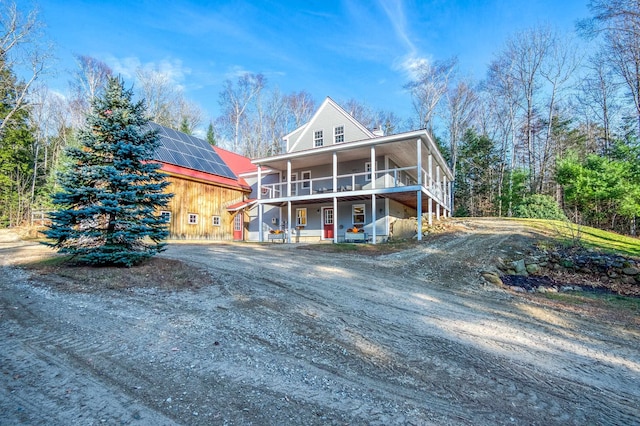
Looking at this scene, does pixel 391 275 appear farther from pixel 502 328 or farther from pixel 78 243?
pixel 78 243

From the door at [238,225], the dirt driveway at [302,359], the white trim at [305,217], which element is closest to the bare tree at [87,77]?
the door at [238,225]

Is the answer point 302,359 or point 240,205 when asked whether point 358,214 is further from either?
point 302,359

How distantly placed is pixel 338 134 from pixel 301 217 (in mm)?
6220

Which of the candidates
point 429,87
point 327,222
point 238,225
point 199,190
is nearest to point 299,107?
point 429,87

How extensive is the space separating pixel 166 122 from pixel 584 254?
37.9 metres

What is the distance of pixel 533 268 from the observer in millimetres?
9922

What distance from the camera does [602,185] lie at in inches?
800

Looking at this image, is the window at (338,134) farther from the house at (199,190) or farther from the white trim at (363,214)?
the house at (199,190)

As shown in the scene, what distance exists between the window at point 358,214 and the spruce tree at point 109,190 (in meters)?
12.7

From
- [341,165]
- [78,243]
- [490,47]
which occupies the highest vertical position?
[490,47]

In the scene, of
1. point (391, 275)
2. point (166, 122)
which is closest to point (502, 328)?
point (391, 275)

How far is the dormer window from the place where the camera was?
2047 cm

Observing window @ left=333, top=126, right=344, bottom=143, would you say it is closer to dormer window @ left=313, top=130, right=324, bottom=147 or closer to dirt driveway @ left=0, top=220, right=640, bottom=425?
dormer window @ left=313, top=130, right=324, bottom=147

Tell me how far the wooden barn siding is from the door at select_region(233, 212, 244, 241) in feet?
1.08
